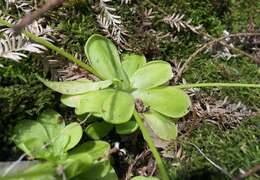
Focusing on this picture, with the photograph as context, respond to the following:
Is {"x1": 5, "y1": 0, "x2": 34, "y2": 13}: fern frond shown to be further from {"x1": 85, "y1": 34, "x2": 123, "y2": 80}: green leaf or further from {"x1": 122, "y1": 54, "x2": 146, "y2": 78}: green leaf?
{"x1": 122, "y1": 54, "x2": 146, "y2": 78}: green leaf

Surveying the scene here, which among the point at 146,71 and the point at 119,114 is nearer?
the point at 119,114

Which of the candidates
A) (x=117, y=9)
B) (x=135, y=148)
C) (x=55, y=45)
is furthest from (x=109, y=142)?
(x=117, y=9)

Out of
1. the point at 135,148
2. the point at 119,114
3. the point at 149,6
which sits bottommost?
the point at 135,148

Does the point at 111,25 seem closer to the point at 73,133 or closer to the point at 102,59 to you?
the point at 102,59

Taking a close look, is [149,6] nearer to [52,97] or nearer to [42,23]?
[42,23]

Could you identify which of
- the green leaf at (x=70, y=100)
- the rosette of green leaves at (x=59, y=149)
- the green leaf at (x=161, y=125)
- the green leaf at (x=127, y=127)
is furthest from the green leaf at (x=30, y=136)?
the green leaf at (x=161, y=125)

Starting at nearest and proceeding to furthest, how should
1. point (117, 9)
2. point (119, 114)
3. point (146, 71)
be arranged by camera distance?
1. point (119, 114)
2. point (146, 71)
3. point (117, 9)

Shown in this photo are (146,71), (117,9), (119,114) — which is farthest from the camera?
(117,9)

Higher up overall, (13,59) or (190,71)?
(13,59)
